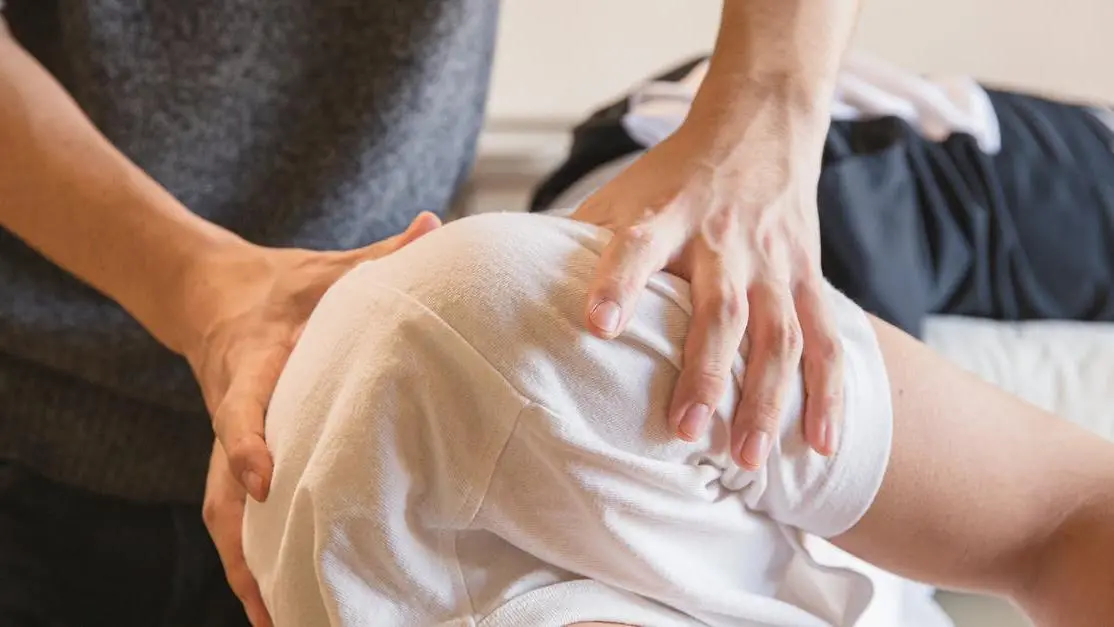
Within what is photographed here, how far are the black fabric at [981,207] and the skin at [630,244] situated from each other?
295 millimetres

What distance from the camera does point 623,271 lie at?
53 cm

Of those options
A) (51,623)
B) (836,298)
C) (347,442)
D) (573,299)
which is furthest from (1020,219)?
(51,623)

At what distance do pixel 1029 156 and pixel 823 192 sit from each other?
0.30 meters

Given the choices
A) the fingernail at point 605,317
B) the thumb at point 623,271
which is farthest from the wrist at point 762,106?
the fingernail at point 605,317

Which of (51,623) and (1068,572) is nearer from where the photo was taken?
(1068,572)

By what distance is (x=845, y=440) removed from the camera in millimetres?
560

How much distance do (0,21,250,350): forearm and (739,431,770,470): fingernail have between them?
1.30ft

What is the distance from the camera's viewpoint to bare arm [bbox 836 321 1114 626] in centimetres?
59

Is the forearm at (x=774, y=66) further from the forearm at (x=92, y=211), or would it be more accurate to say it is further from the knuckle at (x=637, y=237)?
the forearm at (x=92, y=211)

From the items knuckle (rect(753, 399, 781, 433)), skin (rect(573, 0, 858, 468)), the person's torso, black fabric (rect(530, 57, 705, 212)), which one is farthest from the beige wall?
knuckle (rect(753, 399, 781, 433))

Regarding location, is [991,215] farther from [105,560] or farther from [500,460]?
[105,560]

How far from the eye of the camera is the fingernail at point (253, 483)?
0.55 m

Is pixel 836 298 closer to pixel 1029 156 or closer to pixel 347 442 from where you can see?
pixel 347 442

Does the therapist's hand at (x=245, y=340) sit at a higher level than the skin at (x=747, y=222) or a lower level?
lower
